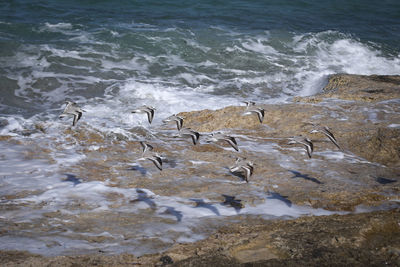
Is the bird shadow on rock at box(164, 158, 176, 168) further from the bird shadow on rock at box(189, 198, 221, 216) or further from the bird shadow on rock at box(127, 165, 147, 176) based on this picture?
the bird shadow on rock at box(189, 198, 221, 216)

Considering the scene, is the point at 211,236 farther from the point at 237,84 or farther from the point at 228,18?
the point at 228,18

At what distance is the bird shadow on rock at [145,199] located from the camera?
17.4 ft

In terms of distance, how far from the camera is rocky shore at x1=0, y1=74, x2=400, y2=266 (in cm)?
386

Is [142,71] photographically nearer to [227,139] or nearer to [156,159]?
[227,139]

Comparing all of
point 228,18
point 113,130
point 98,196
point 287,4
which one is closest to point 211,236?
point 98,196

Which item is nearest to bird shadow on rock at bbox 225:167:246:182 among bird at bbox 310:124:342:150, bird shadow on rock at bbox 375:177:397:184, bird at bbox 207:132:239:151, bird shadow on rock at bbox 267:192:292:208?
bird shadow on rock at bbox 267:192:292:208

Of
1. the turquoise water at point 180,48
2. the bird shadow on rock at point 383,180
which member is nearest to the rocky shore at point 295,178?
the bird shadow on rock at point 383,180

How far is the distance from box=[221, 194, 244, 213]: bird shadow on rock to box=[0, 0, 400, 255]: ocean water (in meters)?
0.12

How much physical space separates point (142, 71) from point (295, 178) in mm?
9125

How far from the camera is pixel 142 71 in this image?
13859 mm

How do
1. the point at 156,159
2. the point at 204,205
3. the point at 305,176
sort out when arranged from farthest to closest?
the point at 156,159 < the point at 305,176 < the point at 204,205

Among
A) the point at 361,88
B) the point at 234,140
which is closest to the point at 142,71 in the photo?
the point at 361,88

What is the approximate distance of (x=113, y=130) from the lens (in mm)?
7938

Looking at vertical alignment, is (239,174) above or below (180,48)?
below
